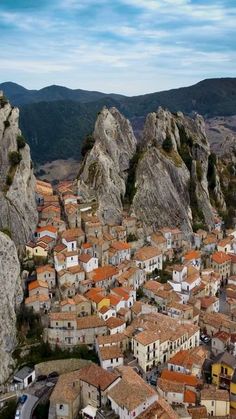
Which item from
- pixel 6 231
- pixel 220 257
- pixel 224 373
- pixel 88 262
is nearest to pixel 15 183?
pixel 6 231

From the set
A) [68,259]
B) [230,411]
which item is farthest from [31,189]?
[230,411]

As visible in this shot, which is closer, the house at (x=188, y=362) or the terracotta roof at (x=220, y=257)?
the house at (x=188, y=362)

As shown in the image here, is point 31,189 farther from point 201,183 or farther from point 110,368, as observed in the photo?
point 201,183

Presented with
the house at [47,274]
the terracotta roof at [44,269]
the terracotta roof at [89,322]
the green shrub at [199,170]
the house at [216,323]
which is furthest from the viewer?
the green shrub at [199,170]

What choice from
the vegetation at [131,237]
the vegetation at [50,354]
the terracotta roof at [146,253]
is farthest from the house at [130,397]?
the vegetation at [131,237]

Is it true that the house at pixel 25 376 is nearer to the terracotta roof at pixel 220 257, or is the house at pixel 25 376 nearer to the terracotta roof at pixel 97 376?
the terracotta roof at pixel 97 376

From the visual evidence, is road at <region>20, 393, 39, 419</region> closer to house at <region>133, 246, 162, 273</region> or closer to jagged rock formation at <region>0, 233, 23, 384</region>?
jagged rock formation at <region>0, 233, 23, 384</region>
